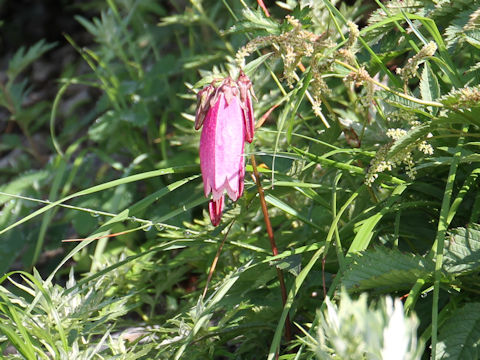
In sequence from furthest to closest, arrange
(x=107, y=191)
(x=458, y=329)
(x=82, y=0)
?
(x=82, y=0) < (x=107, y=191) < (x=458, y=329)

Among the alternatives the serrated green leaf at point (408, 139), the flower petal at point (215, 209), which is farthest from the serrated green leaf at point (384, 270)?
A: the flower petal at point (215, 209)

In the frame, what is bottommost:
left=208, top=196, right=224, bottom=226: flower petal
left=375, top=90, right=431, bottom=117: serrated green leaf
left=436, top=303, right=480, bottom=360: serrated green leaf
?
left=436, top=303, right=480, bottom=360: serrated green leaf

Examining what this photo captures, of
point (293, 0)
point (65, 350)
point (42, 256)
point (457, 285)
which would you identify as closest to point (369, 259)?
point (457, 285)

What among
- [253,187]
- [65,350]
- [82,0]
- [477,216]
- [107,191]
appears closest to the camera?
[65,350]

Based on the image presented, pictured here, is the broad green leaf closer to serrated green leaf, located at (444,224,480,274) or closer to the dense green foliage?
the dense green foliage

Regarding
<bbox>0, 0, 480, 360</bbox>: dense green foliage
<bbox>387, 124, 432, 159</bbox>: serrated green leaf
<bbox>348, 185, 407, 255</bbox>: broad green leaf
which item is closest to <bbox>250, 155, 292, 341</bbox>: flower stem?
<bbox>0, 0, 480, 360</bbox>: dense green foliage

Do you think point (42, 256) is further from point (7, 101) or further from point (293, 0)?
point (293, 0)
